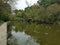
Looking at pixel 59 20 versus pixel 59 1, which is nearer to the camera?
pixel 59 20

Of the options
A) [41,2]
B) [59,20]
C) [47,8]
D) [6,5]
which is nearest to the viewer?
[6,5]

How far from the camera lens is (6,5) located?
15.1 metres

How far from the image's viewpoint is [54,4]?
28266 millimetres

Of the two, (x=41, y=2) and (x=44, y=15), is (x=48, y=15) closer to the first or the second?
(x=44, y=15)

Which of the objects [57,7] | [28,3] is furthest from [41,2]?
[57,7]

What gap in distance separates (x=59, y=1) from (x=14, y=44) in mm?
19693

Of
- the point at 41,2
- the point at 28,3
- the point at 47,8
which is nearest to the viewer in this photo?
the point at 47,8

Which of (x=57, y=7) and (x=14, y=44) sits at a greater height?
(x=57, y=7)

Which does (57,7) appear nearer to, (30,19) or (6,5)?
(30,19)

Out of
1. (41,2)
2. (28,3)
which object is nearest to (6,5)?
(41,2)

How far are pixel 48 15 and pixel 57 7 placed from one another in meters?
1.91

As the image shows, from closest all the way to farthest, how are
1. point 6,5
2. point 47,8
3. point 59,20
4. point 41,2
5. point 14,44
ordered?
1. point 14,44
2. point 6,5
3. point 59,20
4. point 47,8
5. point 41,2

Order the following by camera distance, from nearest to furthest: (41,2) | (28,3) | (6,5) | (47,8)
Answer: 1. (6,5)
2. (47,8)
3. (41,2)
4. (28,3)

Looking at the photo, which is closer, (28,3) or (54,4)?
(54,4)
